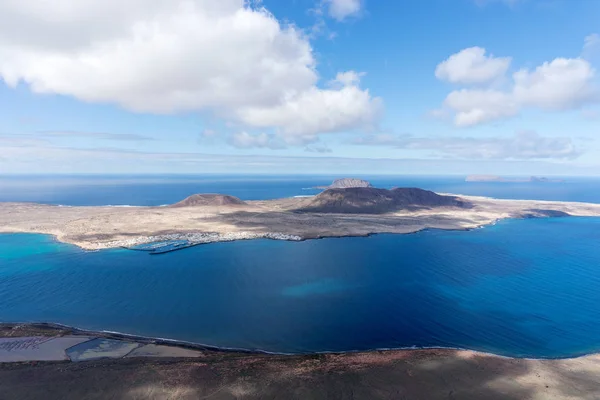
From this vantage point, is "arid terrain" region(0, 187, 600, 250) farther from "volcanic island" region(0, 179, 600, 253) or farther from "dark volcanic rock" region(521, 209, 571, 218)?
"dark volcanic rock" region(521, 209, 571, 218)

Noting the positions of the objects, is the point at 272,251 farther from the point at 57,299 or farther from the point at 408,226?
the point at 408,226

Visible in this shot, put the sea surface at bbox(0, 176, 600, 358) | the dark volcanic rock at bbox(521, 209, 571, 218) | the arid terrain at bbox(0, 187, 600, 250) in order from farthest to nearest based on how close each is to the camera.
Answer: the dark volcanic rock at bbox(521, 209, 571, 218) → the arid terrain at bbox(0, 187, 600, 250) → the sea surface at bbox(0, 176, 600, 358)

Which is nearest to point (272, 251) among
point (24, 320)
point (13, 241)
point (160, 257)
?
point (160, 257)

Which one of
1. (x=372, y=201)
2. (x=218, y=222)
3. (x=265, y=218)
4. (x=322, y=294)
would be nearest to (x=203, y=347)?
(x=322, y=294)

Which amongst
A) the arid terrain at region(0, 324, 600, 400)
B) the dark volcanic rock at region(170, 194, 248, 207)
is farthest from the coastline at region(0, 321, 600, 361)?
the dark volcanic rock at region(170, 194, 248, 207)

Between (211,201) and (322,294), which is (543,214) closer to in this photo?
(322,294)

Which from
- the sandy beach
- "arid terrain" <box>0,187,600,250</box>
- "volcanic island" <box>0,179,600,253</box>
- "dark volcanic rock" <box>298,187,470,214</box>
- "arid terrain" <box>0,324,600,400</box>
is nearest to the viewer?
"arid terrain" <box>0,324,600,400</box>

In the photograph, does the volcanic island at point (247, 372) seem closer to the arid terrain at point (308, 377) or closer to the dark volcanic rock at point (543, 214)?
the arid terrain at point (308, 377)
